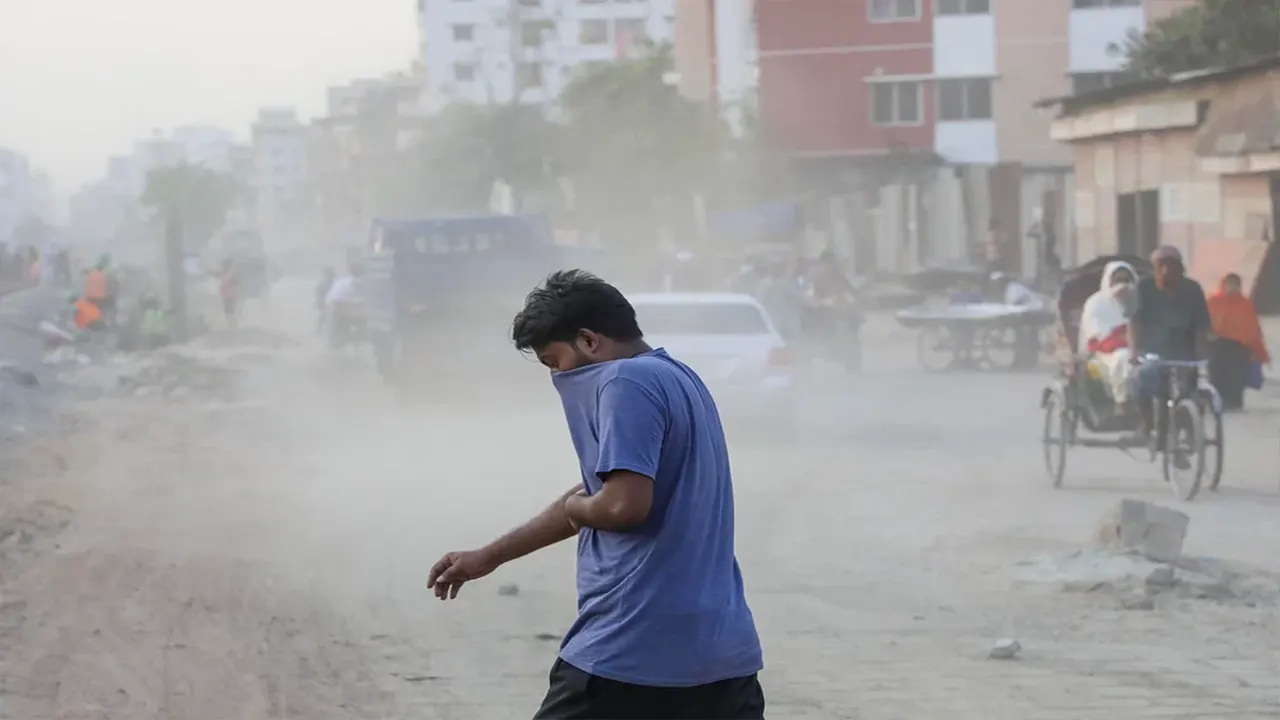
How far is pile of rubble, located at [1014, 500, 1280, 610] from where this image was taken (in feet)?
27.7

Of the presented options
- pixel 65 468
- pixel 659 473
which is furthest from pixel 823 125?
pixel 659 473

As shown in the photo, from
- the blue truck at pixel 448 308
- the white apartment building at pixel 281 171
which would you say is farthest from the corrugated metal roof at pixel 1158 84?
the white apartment building at pixel 281 171

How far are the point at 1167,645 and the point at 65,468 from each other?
10560 millimetres

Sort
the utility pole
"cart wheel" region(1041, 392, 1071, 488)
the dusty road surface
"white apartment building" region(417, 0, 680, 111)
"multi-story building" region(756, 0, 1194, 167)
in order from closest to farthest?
1. the dusty road surface
2. "cart wheel" region(1041, 392, 1071, 488)
3. the utility pole
4. "multi-story building" region(756, 0, 1194, 167)
5. "white apartment building" region(417, 0, 680, 111)

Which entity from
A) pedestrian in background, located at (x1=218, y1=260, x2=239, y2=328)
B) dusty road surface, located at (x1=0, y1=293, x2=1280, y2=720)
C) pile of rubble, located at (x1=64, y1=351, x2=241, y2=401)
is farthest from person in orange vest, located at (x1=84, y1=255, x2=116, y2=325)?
dusty road surface, located at (x1=0, y1=293, x2=1280, y2=720)

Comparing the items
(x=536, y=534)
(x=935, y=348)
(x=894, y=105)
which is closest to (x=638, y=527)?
(x=536, y=534)

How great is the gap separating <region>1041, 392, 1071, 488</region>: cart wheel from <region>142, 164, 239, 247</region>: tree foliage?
44.1 meters

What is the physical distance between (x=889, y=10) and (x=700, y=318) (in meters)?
27.2

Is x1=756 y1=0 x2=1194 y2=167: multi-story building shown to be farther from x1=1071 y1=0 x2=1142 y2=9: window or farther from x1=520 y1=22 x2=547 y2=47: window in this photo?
x1=520 y1=22 x2=547 y2=47: window

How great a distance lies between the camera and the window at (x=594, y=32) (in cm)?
8138

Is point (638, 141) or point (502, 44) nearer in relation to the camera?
point (638, 141)

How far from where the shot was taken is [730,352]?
16750 mm

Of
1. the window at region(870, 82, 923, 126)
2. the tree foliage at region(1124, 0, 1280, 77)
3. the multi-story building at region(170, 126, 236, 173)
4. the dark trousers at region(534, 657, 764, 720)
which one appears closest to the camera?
the dark trousers at region(534, 657, 764, 720)

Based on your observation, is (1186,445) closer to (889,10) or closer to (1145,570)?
(1145,570)
